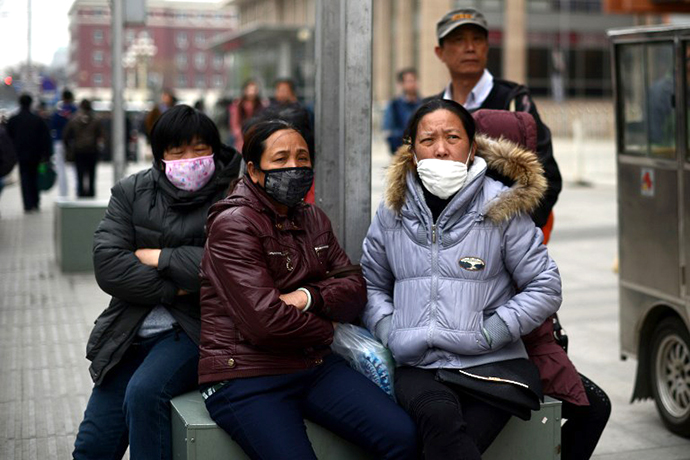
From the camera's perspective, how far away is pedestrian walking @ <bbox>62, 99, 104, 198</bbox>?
18234 mm

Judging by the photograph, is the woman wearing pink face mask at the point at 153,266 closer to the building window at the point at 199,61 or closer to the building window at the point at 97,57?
the building window at the point at 97,57

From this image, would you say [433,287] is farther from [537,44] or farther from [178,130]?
A: [537,44]

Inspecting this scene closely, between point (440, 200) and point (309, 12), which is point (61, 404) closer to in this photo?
point (440, 200)

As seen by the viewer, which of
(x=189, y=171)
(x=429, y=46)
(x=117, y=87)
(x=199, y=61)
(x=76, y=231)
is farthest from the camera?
(x=199, y=61)

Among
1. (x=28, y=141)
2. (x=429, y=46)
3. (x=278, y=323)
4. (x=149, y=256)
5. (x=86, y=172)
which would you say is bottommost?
(x=278, y=323)

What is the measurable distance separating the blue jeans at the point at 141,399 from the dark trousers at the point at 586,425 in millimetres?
1444

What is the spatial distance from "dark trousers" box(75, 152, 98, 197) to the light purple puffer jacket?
15.2m

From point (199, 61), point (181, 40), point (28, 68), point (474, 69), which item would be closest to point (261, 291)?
point (474, 69)

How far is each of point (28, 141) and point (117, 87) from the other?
652cm

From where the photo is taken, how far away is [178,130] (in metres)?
4.22

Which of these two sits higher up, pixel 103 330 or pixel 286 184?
pixel 286 184

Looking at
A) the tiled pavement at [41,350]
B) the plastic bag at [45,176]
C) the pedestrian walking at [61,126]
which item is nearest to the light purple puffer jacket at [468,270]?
the tiled pavement at [41,350]

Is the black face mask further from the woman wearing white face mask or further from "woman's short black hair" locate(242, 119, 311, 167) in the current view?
the woman wearing white face mask

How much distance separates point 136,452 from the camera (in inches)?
153
